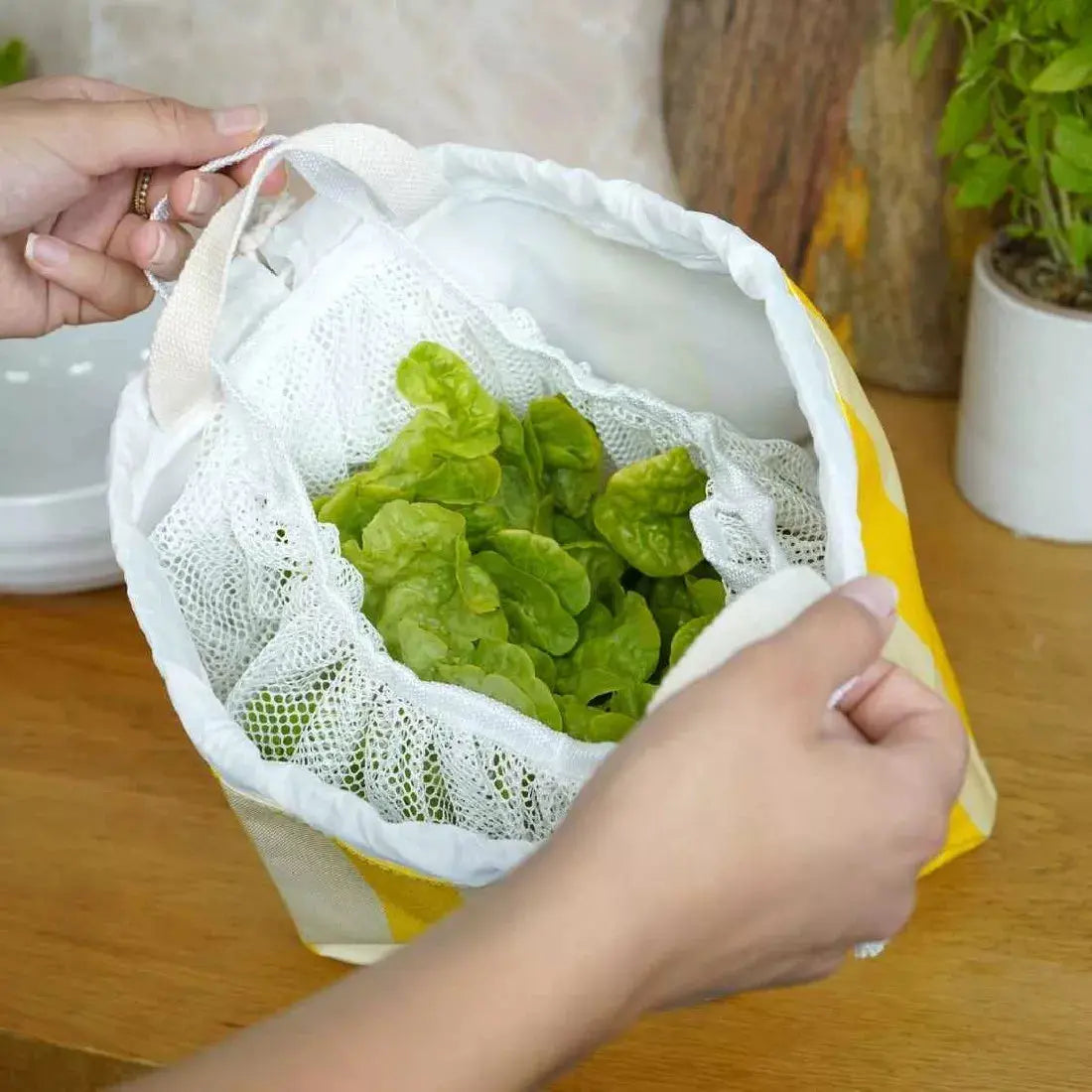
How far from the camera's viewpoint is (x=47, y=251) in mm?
518

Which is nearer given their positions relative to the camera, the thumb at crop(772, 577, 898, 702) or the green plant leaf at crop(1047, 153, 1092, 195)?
the thumb at crop(772, 577, 898, 702)

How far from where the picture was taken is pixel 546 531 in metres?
0.55

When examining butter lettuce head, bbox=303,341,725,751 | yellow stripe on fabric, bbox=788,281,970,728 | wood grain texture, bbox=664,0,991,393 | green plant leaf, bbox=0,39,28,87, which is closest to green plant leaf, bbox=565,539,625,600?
butter lettuce head, bbox=303,341,725,751

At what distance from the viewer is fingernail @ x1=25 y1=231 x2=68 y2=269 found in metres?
0.52

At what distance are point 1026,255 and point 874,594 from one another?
345 mm

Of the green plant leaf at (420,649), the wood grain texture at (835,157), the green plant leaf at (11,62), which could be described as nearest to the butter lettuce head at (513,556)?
the green plant leaf at (420,649)

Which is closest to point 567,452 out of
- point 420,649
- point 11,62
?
point 420,649

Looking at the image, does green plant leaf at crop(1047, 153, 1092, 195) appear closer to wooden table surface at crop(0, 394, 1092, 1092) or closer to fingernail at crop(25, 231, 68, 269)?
wooden table surface at crop(0, 394, 1092, 1092)

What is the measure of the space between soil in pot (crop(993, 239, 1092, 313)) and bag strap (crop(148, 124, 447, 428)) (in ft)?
0.91

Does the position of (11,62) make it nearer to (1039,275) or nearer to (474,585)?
(474,585)

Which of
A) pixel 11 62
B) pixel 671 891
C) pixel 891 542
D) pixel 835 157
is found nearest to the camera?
pixel 671 891

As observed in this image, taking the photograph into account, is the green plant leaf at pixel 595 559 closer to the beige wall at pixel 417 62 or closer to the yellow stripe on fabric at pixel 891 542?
the yellow stripe on fabric at pixel 891 542

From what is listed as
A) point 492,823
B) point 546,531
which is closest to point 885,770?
point 492,823

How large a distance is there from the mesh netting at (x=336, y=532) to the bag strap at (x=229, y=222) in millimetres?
20
